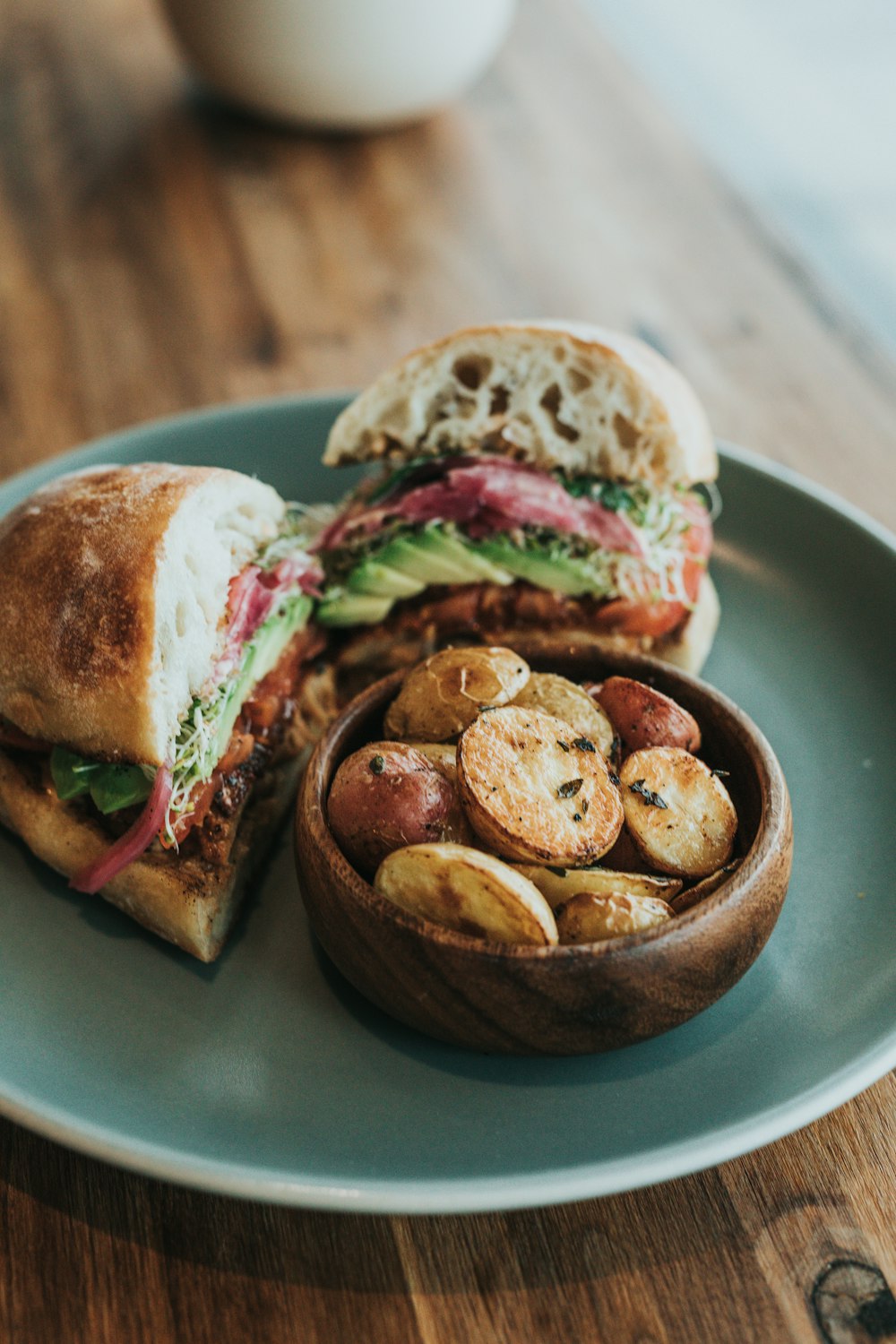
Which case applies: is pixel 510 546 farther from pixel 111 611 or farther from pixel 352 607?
pixel 111 611

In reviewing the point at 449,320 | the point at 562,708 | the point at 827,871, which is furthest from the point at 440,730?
the point at 449,320

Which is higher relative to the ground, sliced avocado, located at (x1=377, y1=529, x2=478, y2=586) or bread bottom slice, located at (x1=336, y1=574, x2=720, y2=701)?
sliced avocado, located at (x1=377, y1=529, x2=478, y2=586)

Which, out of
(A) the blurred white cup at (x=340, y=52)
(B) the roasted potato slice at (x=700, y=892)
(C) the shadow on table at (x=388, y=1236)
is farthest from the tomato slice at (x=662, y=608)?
(A) the blurred white cup at (x=340, y=52)

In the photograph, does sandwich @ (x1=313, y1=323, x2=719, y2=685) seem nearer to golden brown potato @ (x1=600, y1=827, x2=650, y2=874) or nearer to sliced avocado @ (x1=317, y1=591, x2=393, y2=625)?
sliced avocado @ (x1=317, y1=591, x2=393, y2=625)

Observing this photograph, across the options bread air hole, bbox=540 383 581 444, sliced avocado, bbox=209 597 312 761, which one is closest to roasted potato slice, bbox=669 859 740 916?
sliced avocado, bbox=209 597 312 761

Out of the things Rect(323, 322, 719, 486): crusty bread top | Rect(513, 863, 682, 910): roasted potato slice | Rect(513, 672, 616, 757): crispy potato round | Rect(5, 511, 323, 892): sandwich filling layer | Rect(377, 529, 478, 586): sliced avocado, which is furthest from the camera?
Rect(377, 529, 478, 586): sliced avocado

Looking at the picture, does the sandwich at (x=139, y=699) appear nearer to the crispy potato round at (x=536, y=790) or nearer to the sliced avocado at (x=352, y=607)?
the sliced avocado at (x=352, y=607)

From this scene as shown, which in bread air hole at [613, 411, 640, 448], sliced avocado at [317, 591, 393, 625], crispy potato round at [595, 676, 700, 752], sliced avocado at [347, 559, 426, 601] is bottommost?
sliced avocado at [317, 591, 393, 625]
